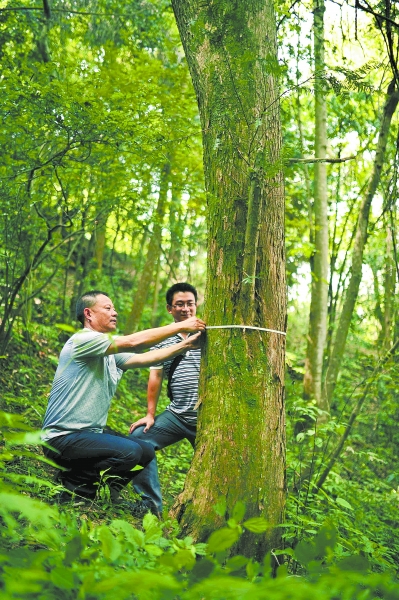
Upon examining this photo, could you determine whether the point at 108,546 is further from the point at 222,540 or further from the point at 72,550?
the point at 222,540

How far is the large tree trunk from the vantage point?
10.2ft

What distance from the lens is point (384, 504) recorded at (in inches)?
235

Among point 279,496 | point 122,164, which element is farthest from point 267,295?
point 122,164

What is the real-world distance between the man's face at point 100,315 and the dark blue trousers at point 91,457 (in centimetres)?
72

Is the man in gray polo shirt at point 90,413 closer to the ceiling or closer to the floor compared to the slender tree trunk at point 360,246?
closer to the floor

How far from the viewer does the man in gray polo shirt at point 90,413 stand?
3576 mm

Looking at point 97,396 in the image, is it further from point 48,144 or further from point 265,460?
point 48,144

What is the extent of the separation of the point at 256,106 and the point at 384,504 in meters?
4.47

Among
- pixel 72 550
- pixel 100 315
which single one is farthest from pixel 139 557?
pixel 100 315

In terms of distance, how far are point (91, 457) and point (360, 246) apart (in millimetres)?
4035

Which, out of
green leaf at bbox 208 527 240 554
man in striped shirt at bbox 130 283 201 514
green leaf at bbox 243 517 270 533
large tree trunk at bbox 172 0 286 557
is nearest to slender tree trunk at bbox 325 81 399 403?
man in striped shirt at bbox 130 283 201 514

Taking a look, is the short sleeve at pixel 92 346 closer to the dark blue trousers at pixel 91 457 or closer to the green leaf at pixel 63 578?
the dark blue trousers at pixel 91 457

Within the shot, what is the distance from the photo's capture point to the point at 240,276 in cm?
331

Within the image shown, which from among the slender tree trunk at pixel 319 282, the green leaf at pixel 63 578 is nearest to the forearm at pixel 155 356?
the green leaf at pixel 63 578
